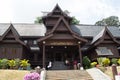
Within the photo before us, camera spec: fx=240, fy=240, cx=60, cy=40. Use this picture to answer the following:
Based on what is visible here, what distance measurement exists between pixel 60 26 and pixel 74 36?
2.40 metres

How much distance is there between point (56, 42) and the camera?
92.0ft

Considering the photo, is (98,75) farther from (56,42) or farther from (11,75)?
(56,42)

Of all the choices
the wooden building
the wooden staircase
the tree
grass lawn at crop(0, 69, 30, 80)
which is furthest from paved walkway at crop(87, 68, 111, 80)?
the tree

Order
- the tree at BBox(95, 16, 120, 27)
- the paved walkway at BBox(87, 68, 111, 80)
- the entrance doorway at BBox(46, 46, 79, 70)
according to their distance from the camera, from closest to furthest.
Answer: the paved walkway at BBox(87, 68, 111, 80) < the entrance doorway at BBox(46, 46, 79, 70) < the tree at BBox(95, 16, 120, 27)

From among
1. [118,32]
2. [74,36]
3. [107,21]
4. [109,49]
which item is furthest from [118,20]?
[74,36]

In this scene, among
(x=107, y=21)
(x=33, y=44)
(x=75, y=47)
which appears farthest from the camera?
(x=107, y=21)

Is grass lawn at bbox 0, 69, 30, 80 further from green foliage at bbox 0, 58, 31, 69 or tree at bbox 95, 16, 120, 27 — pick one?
tree at bbox 95, 16, 120, 27

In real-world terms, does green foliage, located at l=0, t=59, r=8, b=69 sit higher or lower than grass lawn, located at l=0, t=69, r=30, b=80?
higher

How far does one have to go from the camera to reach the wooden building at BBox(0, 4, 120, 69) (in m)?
28.1

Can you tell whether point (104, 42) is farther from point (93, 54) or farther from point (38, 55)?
point (38, 55)

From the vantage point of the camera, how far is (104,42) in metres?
30.9

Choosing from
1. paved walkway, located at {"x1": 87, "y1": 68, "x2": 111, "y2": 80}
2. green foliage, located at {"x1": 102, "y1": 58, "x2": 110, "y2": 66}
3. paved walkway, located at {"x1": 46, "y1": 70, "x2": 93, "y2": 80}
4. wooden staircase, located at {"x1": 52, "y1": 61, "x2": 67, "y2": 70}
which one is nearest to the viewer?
paved walkway, located at {"x1": 87, "y1": 68, "x2": 111, "y2": 80}

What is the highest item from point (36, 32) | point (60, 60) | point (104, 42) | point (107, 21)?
point (107, 21)

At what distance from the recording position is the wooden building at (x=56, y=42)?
28094mm
